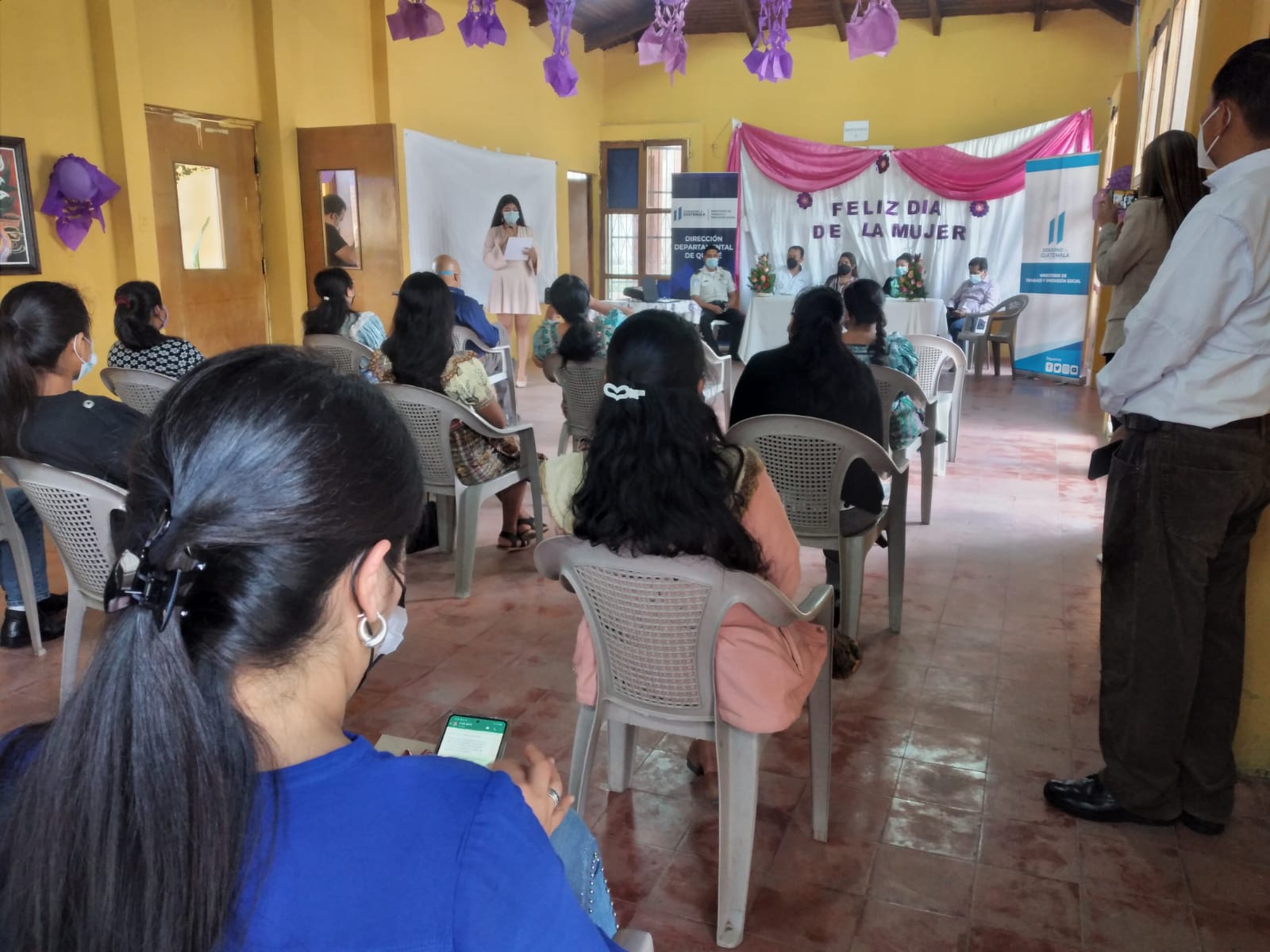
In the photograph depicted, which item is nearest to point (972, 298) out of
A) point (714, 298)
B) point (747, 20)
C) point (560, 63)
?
point (714, 298)

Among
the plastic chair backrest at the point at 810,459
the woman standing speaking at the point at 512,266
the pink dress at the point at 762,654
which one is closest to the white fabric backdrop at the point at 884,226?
the woman standing speaking at the point at 512,266

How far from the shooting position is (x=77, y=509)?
88.2 inches

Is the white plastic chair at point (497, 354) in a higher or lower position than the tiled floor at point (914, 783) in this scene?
higher

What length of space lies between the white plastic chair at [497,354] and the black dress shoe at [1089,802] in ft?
10.3

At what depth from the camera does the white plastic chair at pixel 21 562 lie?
9.00 ft

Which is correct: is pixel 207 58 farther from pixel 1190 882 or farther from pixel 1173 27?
pixel 1190 882

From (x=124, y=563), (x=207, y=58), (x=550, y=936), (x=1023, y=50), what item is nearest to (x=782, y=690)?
(x=550, y=936)

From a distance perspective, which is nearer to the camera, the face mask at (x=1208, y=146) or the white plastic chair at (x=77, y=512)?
the face mask at (x=1208, y=146)

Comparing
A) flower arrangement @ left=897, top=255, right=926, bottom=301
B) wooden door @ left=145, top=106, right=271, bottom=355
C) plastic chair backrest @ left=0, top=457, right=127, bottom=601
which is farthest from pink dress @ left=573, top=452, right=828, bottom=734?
flower arrangement @ left=897, top=255, right=926, bottom=301

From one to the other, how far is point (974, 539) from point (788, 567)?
8.08 ft

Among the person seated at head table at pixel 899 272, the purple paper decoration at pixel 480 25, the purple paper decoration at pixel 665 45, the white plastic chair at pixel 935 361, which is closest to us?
the white plastic chair at pixel 935 361

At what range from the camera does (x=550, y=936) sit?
0.64 m

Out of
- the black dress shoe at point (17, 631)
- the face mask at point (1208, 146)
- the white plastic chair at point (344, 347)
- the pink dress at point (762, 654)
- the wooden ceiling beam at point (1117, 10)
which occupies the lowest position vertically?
the black dress shoe at point (17, 631)

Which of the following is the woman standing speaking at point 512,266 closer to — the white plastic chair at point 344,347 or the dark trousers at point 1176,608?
the white plastic chair at point 344,347
